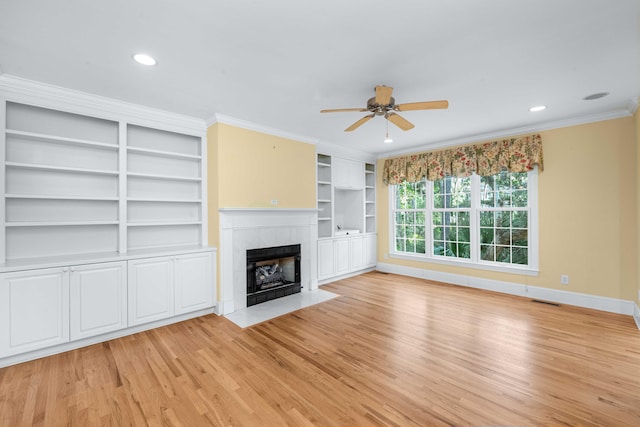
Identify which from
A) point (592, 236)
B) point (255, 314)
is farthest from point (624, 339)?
point (255, 314)

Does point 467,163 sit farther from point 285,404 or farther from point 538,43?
point 285,404

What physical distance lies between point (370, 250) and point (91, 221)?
16.0 ft

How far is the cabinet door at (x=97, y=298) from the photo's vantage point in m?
2.73

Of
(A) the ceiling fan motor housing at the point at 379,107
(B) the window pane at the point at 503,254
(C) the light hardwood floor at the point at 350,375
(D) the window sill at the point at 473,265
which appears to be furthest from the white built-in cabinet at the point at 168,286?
(B) the window pane at the point at 503,254

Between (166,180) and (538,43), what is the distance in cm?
422

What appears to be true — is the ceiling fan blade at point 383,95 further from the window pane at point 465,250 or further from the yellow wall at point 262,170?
the window pane at point 465,250

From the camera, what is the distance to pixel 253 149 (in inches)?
157

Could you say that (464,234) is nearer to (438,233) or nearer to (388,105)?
(438,233)

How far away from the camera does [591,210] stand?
3.81 metres

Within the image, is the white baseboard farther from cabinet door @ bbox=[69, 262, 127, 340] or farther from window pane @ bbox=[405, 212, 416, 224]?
cabinet door @ bbox=[69, 262, 127, 340]

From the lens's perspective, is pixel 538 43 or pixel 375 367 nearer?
pixel 538 43

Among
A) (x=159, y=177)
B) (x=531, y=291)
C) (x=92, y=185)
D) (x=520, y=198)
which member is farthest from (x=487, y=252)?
(x=92, y=185)

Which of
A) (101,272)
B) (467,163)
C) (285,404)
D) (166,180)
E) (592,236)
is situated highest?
(467,163)

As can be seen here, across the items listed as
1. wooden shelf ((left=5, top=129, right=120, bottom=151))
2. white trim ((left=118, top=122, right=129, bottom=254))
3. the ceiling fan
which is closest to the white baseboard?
white trim ((left=118, top=122, right=129, bottom=254))
